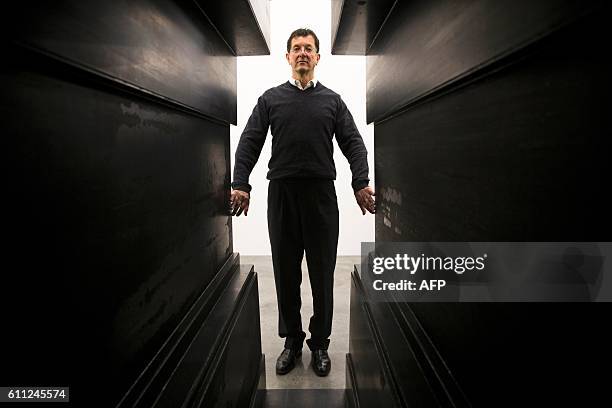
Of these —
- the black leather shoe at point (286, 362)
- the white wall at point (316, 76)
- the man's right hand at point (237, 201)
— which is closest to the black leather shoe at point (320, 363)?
the black leather shoe at point (286, 362)

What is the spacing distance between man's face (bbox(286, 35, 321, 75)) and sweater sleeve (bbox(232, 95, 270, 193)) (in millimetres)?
241

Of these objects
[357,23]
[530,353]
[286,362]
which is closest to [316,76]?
[357,23]

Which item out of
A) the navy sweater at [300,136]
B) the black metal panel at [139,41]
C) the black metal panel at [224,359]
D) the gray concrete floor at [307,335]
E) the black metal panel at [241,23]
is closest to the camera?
the black metal panel at [139,41]

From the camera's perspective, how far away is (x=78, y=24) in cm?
61

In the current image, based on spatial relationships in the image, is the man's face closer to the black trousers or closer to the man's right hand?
the black trousers

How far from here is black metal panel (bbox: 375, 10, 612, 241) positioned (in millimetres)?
408

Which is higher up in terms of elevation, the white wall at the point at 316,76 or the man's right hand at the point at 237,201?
the white wall at the point at 316,76

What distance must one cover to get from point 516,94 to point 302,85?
56.4 inches

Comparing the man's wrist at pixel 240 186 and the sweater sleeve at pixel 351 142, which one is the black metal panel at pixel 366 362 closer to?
the sweater sleeve at pixel 351 142

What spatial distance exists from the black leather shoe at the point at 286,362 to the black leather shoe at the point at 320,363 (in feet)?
0.38

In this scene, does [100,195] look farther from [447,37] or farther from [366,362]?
[366,362]

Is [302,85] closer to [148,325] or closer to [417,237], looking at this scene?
[417,237]

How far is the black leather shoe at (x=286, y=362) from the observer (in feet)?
6.43

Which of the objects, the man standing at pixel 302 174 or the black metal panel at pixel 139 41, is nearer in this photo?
the black metal panel at pixel 139 41
